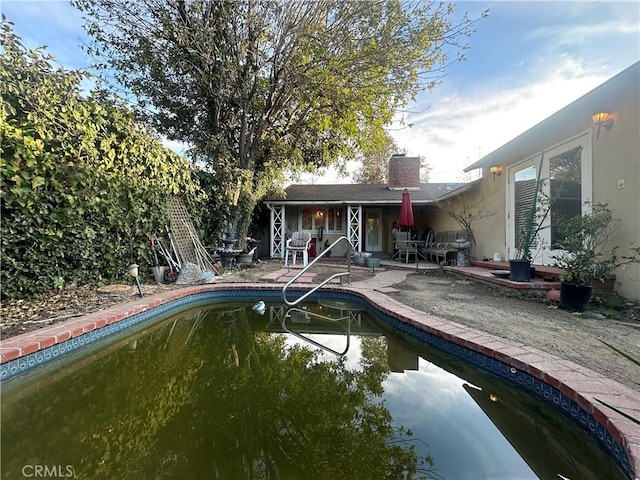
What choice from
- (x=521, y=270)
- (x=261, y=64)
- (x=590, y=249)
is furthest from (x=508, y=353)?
(x=261, y=64)

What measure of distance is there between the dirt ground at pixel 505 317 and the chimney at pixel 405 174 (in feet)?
24.4

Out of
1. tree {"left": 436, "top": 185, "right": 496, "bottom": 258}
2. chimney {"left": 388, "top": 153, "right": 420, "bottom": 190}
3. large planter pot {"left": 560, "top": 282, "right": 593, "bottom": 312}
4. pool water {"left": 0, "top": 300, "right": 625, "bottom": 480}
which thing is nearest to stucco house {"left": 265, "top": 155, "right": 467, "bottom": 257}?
chimney {"left": 388, "top": 153, "right": 420, "bottom": 190}

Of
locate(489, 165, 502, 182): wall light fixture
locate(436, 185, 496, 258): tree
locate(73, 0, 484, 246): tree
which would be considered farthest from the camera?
locate(436, 185, 496, 258): tree

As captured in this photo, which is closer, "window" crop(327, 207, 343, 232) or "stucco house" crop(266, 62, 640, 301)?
"stucco house" crop(266, 62, 640, 301)

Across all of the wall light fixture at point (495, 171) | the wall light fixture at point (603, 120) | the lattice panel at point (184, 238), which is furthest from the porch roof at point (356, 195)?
the wall light fixture at point (603, 120)

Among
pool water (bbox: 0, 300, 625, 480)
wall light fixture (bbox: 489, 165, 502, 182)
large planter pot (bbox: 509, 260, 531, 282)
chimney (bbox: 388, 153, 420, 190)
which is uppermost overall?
chimney (bbox: 388, 153, 420, 190)

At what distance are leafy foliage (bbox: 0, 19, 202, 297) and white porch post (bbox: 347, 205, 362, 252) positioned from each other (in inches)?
255

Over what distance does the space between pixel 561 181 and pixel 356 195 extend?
21.9ft

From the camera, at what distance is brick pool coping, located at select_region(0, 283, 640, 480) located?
1438 mm

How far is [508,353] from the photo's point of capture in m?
2.23

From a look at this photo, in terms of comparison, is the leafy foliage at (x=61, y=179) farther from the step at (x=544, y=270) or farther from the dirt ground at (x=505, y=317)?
the step at (x=544, y=270)

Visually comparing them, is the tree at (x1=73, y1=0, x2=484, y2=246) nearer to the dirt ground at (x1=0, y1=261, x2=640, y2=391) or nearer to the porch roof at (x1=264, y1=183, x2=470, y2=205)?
the porch roof at (x1=264, y1=183, x2=470, y2=205)

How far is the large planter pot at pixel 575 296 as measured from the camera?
11.2 ft

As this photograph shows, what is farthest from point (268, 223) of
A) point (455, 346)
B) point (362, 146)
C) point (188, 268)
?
point (455, 346)
